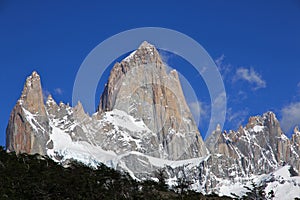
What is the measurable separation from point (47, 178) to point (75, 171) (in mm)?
7890

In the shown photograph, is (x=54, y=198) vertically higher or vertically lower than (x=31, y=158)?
A: lower

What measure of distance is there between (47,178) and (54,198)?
3.19 m

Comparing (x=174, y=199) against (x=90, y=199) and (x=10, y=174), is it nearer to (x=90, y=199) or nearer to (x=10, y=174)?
(x=90, y=199)

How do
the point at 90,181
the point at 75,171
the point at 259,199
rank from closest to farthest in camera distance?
1. the point at 90,181
2. the point at 75,171
3. the point at 259,199

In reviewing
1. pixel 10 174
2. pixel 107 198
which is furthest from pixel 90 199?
pixel 10 174

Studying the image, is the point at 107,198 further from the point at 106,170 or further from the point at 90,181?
the point at 106,170

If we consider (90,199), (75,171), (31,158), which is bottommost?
(90,199)

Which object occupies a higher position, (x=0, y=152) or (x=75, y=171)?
(x=0, y=152)

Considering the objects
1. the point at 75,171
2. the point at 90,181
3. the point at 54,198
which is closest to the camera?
the point at 54,198

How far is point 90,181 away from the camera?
55406 mm

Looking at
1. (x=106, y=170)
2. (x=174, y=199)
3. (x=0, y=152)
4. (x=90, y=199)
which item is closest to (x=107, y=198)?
(x=90, y=199)

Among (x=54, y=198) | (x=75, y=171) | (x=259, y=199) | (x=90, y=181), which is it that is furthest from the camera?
(x=259, y=199)

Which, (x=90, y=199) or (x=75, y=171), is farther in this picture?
(x=75, y=171)

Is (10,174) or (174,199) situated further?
(174,199)
